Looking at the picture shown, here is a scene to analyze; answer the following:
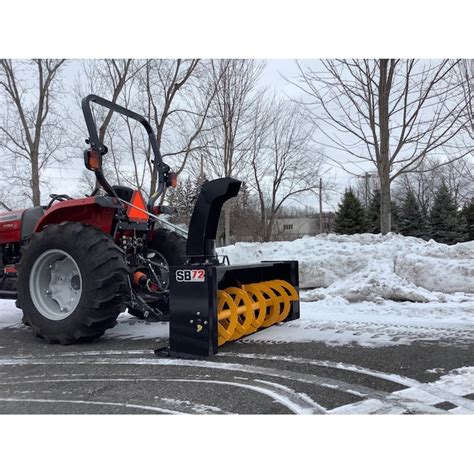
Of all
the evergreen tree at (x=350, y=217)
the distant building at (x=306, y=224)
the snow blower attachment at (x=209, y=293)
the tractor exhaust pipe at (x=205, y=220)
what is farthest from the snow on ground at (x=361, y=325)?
the evergreen tree at (x=350, y=217)

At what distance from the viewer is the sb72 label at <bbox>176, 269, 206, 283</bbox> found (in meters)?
4.12

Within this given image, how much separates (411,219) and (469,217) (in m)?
3.67

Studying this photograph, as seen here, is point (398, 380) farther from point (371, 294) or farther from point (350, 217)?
point (350, 217)

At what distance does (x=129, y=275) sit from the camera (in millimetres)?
4902

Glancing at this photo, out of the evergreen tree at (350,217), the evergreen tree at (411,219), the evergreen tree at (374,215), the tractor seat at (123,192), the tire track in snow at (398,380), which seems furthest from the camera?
the evergreen tree at (411,219)

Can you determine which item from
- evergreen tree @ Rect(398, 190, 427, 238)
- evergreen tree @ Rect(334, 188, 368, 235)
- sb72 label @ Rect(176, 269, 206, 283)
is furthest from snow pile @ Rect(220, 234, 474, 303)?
evergreen tree @ Rect(398, 190, 427, 238)

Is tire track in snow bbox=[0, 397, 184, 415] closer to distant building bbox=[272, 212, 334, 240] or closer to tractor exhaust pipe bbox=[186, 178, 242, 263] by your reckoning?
tractor exhaust pipe bbox=[186, 178, 242, 263]

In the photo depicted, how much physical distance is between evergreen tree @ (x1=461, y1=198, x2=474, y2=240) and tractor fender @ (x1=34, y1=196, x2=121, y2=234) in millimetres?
28447

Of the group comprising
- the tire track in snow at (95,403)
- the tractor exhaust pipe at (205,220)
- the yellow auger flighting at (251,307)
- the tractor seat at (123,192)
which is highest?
the tractor seat at (123,192)

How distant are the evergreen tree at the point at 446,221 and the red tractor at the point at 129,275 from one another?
87.4 ft

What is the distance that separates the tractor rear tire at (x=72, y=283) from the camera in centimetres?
460

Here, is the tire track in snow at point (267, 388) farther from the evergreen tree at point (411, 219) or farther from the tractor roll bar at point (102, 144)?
the evergreen tree at point (411, 219)

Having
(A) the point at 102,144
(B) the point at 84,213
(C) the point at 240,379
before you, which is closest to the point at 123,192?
(B) the point at 84,213

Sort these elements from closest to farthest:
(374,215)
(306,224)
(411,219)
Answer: (374,215) → (411,219) → (306,224)
